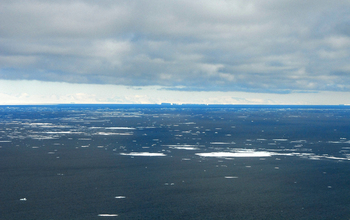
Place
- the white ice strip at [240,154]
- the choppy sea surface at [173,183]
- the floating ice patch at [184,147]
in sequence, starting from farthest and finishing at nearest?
the floating ice patch at [184,147] < the white ice strip at [240,154] < the choppy sea surface at [173,183]

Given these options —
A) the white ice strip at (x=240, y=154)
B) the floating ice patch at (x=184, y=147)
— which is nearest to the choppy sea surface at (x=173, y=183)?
the white ice strip at (x=240, y=154)

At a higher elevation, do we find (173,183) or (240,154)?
(240,154)

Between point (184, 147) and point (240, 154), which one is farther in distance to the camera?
point (184, 147)

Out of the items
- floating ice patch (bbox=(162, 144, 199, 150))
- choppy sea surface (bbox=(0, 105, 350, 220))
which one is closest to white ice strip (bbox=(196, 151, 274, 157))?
choppy sea surface (bbox=(0, 105, 350, 220))

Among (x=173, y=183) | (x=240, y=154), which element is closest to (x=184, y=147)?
(x=240, y=154)

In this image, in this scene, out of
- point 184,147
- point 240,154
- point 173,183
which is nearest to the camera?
point 173,183

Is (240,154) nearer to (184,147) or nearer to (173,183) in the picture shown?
(184,147)

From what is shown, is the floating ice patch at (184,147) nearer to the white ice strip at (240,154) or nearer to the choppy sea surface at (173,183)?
the choppy sea surface at (173,183)

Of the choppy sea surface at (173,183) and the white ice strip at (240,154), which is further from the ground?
the white ice strip at (240,154)

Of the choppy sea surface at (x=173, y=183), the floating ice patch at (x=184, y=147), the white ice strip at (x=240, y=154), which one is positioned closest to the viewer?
the choppy sea surface at (x=173, y=183)

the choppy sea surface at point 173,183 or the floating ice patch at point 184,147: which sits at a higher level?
the floating ice patch at point 184,147

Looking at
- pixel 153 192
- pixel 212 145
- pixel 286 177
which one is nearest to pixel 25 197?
pixel 153 192

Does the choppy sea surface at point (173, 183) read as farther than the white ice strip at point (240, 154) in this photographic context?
No
